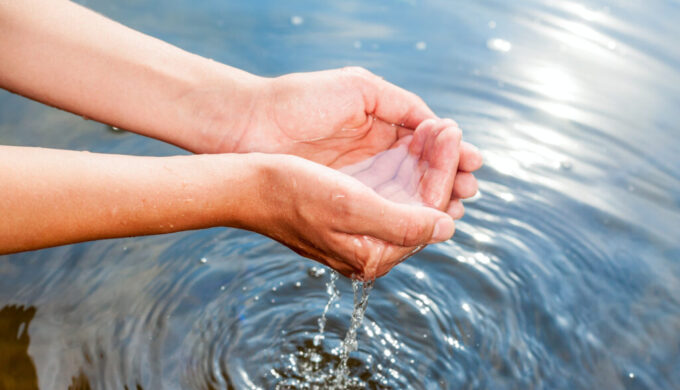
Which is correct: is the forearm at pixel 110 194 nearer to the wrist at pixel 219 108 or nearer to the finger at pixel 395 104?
the wrist at pixel 219 108

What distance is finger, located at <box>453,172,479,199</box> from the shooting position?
193 cm

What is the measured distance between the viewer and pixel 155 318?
2029mm

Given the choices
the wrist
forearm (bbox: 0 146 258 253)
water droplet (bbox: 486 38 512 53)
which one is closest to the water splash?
forearm (bbox: 0 146 258 253)

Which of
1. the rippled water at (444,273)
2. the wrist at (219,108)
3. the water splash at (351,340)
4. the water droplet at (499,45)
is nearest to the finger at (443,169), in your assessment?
the water splash at (351,340)

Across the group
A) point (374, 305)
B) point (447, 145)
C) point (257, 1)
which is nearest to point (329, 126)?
point (447, 145)

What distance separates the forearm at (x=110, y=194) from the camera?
1.44 m

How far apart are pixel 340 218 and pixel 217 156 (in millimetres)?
391

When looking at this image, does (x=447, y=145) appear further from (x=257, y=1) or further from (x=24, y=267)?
(x=257, y=1)

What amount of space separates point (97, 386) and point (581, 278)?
1.76 m

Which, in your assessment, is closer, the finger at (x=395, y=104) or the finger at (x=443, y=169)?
the finger at (x=443, y=169)

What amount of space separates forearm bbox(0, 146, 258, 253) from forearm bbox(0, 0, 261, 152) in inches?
18.3

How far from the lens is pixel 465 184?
76.0 inches

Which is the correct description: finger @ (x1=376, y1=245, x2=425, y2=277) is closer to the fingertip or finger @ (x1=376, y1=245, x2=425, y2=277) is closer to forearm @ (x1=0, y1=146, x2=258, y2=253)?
the fingertip

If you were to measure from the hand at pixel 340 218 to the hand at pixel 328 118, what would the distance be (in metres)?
0.48
